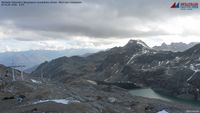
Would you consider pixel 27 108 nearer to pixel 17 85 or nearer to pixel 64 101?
pixel 64 101

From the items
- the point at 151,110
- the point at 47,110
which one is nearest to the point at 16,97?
the point at 47,110

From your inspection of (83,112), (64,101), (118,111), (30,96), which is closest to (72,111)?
(83,112)

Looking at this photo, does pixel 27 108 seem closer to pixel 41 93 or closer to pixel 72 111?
pixel 72 111

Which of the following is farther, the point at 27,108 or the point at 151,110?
the point at 151,110

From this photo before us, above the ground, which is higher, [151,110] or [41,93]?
[41,93]

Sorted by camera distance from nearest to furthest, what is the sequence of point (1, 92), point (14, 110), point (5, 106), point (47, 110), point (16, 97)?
point (47, 110)
point (14, 110)
point (5, 106)
point (16, 97)
point (1, 92)

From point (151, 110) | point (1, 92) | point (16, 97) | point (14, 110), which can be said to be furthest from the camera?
point (151, 110)

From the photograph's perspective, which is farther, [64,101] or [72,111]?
[64,101]

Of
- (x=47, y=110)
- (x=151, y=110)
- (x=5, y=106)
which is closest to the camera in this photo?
(x=47, y=110)

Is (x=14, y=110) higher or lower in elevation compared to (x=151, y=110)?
higher

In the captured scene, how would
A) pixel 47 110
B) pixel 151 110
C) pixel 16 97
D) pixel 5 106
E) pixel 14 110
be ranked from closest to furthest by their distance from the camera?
1. pixel 47 110
2. pixel 14 110
3. pixel 5 106
4. pixel 16 97
5. pixel 151 110
